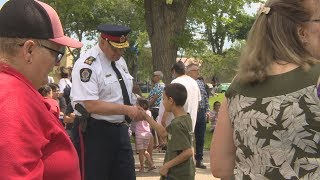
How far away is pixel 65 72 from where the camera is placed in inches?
420

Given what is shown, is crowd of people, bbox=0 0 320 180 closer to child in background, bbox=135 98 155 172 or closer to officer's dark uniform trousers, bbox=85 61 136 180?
officer's dark uniform trousers, bbox=85 61 136 180

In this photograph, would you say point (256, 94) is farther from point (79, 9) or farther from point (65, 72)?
point (79, 9)

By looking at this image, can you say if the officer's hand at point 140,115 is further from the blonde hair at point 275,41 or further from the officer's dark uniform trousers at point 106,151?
the blonde hair at point 275,41

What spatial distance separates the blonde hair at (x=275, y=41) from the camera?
2219mm

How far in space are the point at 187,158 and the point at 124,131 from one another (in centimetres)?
60

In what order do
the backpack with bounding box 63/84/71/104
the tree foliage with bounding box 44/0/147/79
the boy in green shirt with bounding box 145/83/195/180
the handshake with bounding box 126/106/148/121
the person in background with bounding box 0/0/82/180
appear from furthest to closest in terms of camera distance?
the tree foliage with bounding box 44/0/147/79 → the backpack with bounding box 63/84/71/104 → the boy in green shirt with bounding box 145/83/195/180 → the handshake with bounding box 126/106/148/121 → the person in background with bounding box 0/0/82/180

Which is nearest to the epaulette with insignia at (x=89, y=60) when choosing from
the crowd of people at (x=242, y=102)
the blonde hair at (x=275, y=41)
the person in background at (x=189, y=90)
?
the crowd of people at (x=242, y=102)

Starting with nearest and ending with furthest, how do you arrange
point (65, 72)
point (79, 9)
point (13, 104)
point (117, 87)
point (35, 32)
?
point (13, 104)
point (35, 32)
point (117, 87)
point (65, 72)
point (79, 9)

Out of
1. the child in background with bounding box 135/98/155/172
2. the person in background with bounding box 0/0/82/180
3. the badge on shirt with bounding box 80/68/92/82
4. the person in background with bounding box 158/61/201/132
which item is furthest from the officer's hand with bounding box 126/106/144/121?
the child in background with bounding box 135/98/155/172

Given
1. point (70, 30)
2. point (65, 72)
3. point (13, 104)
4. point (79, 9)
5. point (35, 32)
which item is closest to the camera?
point (13, 104)

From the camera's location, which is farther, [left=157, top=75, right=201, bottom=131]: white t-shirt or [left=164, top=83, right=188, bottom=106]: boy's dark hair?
[left=157, top=75, right=201, bottom=131]: white t-shirt

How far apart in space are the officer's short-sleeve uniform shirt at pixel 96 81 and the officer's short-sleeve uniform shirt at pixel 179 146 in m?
0.48

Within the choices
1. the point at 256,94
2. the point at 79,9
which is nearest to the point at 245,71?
the point at 256,94

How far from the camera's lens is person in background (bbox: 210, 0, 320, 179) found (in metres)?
2.16
